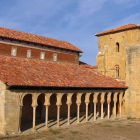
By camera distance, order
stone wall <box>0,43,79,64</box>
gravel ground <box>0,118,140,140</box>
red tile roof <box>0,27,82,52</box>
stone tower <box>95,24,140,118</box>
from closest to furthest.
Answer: gravel ground <box>0,118,140,140</box>, stone wall <box>0,43,79,64</box>, red tile roof <box>0,27,82,52</box>, stone tower <box>95,24,140,118</box>

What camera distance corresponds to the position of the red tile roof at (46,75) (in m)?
16.9

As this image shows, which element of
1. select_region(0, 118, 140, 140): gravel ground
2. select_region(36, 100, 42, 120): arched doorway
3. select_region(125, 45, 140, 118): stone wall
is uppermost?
select_region(125, 45, 140, 118): stone wall

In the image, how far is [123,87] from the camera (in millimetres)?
25438

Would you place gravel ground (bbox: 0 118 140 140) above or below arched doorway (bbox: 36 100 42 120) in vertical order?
below

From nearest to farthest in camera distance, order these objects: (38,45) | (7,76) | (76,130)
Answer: (7,76) < (76,130) < (38,45)

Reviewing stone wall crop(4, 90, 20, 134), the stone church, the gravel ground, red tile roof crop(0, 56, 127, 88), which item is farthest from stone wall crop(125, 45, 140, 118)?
stone wall crop(4, 90, 20, 134)

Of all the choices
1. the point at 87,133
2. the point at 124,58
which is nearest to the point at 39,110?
the point at 87,133

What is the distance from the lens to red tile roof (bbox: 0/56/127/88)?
1686 centimetres

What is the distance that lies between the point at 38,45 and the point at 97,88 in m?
8.35

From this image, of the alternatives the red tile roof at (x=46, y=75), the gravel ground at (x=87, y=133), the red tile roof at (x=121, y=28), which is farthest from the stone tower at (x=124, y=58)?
the gravel ground at (x=87, y=133)

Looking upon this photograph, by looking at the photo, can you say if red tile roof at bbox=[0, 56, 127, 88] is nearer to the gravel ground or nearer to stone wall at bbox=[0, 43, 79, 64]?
stone wall at bbox=[0, 43, 79, 64]

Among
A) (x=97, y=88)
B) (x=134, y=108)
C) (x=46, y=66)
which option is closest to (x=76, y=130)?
(x=97, y=88)

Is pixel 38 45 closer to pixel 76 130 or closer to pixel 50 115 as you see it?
pixel 50 115

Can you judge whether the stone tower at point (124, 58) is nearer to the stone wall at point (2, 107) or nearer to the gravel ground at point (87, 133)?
the gravel ground at point (87, 133)
